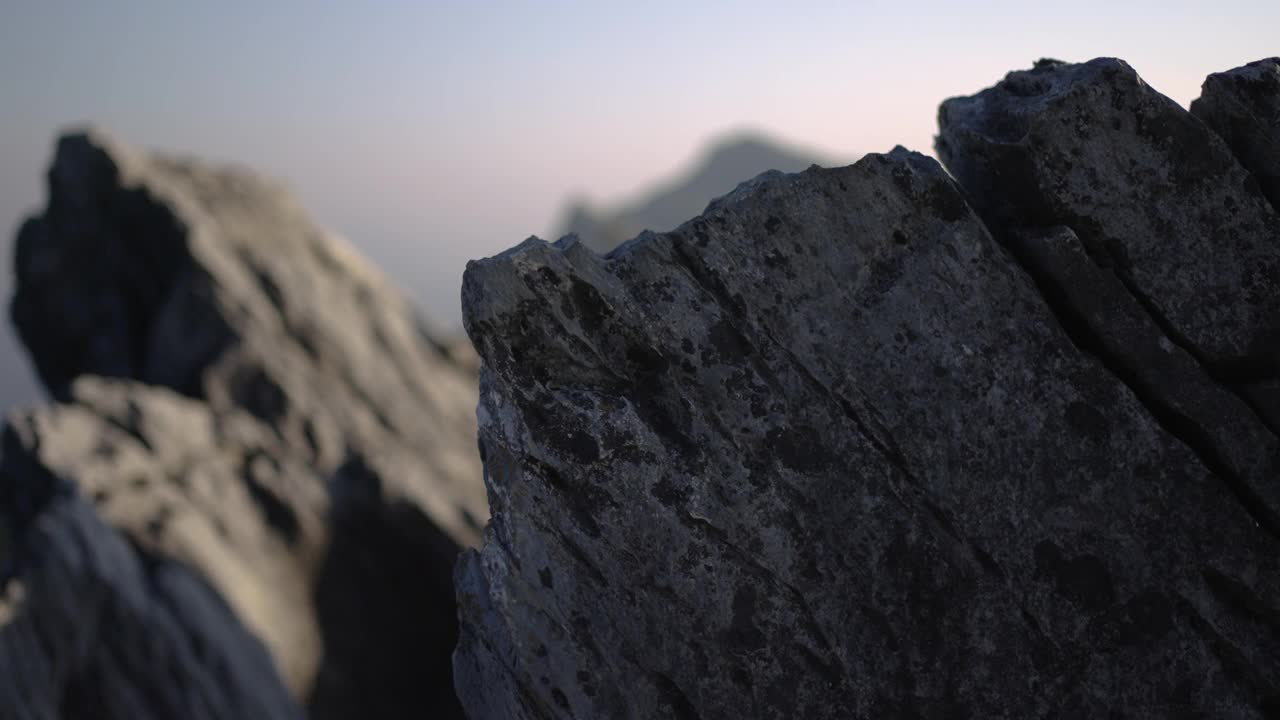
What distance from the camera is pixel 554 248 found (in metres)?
8.75

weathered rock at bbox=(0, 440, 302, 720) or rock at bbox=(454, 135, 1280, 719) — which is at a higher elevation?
weathered rock at bbox=(0, 440, 302, 720)

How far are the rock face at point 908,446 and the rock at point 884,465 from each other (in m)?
0.03

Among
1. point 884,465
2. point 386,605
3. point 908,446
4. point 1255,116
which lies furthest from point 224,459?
point 1255,116

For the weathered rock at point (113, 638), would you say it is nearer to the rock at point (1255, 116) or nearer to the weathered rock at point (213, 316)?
the weathered rock at point (213, 316)

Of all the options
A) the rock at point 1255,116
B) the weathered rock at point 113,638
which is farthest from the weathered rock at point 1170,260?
the weathered rock at point 113,638

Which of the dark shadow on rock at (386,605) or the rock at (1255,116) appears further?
the dark shadow on rock at (386,605)

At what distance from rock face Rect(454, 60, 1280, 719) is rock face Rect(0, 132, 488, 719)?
17.4 meters

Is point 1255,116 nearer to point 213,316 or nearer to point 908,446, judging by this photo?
point 908,446

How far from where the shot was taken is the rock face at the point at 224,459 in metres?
21.7

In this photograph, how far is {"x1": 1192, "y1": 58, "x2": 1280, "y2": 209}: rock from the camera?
9.20 m

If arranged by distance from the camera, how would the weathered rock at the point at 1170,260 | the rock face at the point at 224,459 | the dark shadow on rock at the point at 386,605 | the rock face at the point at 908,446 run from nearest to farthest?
the rock face at the point at 908,446 → the weathered rock at the point at 1170,260 → the rock face at the point at 224,459 → the dark shadow on rock at the point at 386,605

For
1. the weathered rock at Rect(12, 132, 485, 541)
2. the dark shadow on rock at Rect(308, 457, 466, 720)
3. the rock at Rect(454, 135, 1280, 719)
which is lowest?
the rock at Rect(454, 135, 1280, 719)

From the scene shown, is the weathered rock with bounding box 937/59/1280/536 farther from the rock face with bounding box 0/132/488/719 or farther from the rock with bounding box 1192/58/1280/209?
the rock face with bounding box 0/132/488/719

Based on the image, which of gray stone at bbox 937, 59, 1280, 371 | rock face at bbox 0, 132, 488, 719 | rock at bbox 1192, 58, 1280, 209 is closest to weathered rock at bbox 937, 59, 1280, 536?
gray stone at bbox 937, 59, 1280, 371
